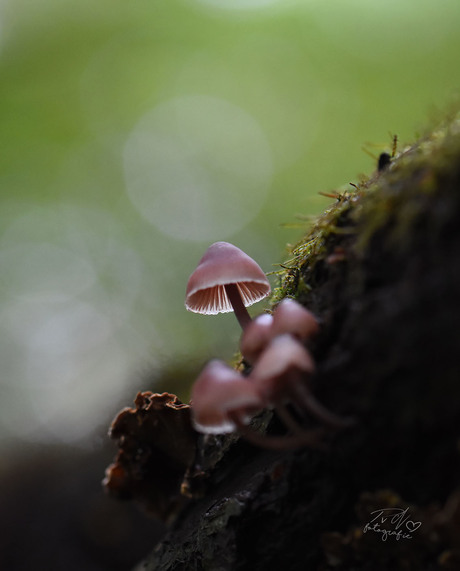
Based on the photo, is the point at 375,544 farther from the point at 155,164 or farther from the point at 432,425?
the point at 155,164

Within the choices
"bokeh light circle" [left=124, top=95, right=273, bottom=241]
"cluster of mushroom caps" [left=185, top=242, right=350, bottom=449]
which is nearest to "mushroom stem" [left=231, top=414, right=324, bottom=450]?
"cluster of mushroom caps" [left=185, top=242, right=350, bottom=449]

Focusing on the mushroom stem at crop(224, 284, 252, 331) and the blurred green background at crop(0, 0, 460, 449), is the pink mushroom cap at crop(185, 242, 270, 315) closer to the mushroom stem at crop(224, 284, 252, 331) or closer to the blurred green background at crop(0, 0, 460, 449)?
the mushroom stem at crop(224, 284, 252, 331)

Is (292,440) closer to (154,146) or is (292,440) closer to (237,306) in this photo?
(237,306)

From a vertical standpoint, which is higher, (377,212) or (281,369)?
(377,212)

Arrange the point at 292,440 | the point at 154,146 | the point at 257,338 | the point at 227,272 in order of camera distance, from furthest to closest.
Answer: the point at 154,146 < the point at 227,272 < the point at 257,338 < the point at 292,440

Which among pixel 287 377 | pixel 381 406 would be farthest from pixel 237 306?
pixel 381 406

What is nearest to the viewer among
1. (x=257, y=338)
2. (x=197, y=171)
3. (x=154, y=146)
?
(x=257, y=338)
